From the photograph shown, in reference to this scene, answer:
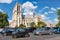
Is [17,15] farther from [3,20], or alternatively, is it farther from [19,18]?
[3,20]

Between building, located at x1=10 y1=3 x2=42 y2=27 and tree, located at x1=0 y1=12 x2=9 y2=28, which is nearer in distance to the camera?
tree, located at x1=0 y1=12 x2=9 y2=28

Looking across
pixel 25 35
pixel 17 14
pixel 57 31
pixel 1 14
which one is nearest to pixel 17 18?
pixel 17 14

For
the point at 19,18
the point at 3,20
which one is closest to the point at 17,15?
the point at 19,18

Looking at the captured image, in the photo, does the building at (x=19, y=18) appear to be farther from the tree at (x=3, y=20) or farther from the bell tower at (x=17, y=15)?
the tree at (x=3, y=20)

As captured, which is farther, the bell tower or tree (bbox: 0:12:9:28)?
the bell tower

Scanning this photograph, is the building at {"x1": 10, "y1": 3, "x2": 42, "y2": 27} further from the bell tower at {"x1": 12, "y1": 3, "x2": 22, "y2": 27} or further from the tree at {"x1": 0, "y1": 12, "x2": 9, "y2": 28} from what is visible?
the tree at {"x1": 0, "y1": 12, "x2": 9, "y2": 28}

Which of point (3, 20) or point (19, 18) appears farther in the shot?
point (19, 18)

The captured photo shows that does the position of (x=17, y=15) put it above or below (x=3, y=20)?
above

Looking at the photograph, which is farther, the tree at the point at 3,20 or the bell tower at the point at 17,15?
the bell tower at the point at 17,15

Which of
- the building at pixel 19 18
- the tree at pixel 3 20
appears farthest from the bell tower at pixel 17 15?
the tree at pixel 3 20

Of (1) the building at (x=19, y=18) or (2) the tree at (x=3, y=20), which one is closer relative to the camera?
(2) the tree at (x=3, y=20)

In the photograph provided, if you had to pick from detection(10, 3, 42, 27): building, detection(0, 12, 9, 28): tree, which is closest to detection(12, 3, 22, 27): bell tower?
detection(10, 3, 42, 27): building

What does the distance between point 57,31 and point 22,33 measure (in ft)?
54.0

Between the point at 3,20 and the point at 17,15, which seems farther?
the point at 17,15
